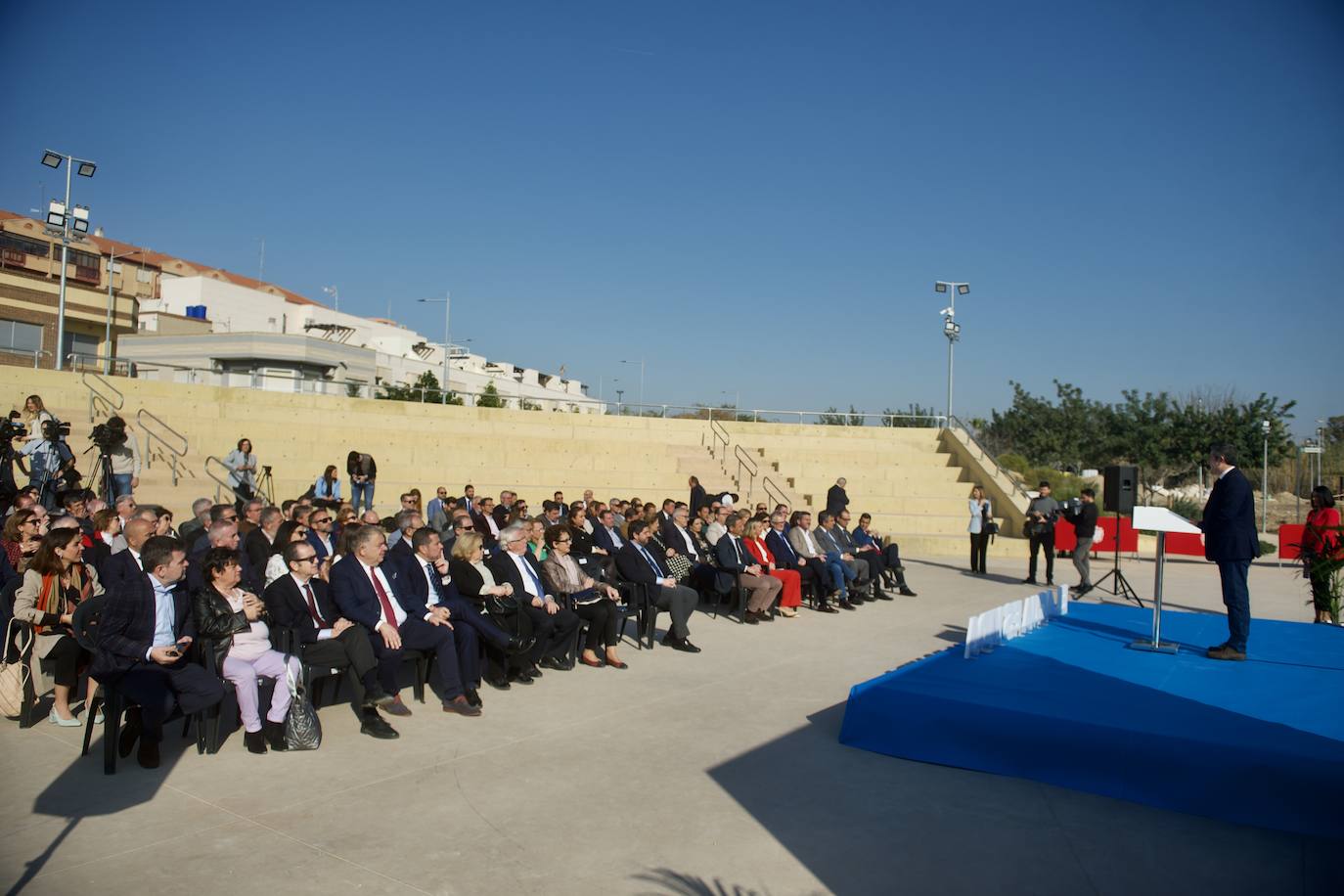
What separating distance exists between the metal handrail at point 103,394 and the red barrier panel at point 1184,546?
21.3m

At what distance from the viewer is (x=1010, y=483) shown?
20562 mm

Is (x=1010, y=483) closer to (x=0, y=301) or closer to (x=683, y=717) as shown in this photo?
(x=683, y=717)

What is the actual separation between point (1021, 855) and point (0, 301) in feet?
Answer: 144

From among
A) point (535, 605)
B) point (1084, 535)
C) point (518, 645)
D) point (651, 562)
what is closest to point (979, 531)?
point (1084, 535)

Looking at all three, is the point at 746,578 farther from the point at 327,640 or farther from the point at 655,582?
the point at 327,640

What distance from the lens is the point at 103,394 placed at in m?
17.5

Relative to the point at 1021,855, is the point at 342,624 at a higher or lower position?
higher

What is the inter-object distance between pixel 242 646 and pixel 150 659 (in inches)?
18.6

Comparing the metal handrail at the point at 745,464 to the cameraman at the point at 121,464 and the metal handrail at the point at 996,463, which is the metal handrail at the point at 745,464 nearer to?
the metal handrail at the point at 996,463

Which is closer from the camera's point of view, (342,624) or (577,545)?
(342,624)

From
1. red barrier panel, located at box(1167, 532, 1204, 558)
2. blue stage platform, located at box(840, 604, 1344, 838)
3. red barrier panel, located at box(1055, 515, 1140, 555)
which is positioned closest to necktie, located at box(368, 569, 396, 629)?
blue stage platform, located at box(840, 604, 1344, 838)

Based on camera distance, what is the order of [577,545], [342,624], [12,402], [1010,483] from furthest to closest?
[1010,483] → [12,402] → [577,545] → [342,624]

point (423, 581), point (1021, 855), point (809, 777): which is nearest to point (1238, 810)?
point (1021, 855)

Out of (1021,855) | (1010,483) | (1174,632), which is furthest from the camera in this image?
(1010,483)
